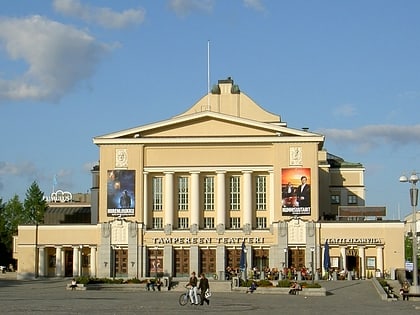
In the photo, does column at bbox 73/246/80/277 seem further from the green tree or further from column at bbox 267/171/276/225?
the green tree

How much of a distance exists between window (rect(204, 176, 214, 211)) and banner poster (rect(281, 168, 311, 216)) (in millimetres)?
7133

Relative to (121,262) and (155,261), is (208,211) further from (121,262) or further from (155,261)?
(121,262)

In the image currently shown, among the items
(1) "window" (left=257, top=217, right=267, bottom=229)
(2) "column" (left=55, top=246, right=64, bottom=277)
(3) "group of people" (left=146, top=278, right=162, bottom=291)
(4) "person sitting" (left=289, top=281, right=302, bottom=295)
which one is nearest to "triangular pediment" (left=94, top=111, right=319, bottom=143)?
(1) "window" (left=257, top=217, right=267, bottom=229)

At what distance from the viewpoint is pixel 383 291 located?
53.7 m

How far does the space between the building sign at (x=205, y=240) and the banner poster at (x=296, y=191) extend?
4.26 metres

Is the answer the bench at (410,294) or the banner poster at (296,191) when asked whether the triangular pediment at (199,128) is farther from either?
the bench at (410,294)

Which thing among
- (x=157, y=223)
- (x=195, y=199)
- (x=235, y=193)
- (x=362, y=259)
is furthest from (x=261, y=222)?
(x=362, y=259)

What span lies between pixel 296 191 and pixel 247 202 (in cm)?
487

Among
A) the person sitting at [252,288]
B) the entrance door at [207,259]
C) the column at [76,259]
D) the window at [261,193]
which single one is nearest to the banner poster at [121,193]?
the column at [76,259]

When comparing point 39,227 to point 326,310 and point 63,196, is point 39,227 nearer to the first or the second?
point 63,196

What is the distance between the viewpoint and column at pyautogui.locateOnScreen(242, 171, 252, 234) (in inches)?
3391

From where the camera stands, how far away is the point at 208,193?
87.7 meters

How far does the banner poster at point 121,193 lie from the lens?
8638 cm

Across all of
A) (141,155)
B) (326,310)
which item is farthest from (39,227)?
(326,310)
